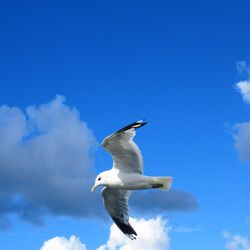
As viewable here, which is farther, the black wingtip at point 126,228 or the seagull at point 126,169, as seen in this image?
the black wingtip at point 126,228

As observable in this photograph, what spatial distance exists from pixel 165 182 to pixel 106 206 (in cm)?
397

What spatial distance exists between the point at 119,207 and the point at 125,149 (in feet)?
14.3

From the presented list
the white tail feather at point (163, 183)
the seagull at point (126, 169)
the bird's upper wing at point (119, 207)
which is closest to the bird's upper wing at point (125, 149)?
the seagull at point (126, 169)

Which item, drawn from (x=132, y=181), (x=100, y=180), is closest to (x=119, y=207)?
(x=100, y=180)

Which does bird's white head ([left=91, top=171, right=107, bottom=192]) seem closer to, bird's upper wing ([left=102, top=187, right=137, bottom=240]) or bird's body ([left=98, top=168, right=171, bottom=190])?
bird's body ([left=98, top=168, right=171, bottom=190])

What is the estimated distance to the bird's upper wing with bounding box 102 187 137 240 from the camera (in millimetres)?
23131

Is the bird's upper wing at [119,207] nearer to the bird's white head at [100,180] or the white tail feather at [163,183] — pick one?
the bird's white head at [100,180]

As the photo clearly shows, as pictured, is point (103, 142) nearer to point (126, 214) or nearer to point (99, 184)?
point (99, 184)

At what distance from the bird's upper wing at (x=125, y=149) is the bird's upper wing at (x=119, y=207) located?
2336mm

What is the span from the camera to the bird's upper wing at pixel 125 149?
19438 mm

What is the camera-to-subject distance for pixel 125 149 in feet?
66.3

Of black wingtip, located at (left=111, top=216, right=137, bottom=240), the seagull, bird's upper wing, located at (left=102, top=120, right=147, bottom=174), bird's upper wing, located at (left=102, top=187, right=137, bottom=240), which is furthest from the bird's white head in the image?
black wingtip, located at (left=111, top=216, right=137, bottom=240)

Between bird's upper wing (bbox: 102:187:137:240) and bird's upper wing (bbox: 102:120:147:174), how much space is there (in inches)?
92.0

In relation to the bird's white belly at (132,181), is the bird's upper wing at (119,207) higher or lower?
higher
